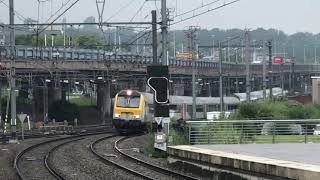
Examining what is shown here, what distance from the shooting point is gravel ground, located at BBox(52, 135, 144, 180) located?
2036 centimetres

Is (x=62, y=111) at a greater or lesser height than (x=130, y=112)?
lesser

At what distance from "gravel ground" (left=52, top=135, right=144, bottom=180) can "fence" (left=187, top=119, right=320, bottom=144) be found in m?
4.12

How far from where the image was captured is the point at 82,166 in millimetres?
23688

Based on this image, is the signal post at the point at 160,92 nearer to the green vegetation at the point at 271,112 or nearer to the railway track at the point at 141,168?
the railway track at the point at 141,168

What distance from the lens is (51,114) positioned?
8744 cm

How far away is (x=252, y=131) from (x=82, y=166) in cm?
772

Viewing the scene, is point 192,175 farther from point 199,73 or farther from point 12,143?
point 199,73

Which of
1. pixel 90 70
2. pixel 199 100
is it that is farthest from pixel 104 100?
pixel 199 100

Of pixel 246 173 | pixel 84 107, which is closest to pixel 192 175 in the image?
pixel 246 173

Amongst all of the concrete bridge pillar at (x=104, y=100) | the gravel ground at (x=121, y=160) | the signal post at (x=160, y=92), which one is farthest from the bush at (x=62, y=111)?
the signal post at (x=160, y=92)

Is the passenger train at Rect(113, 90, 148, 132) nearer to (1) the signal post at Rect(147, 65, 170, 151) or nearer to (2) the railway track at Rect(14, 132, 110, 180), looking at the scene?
(2) the railway track at Rect(14, 132, 110, 180)

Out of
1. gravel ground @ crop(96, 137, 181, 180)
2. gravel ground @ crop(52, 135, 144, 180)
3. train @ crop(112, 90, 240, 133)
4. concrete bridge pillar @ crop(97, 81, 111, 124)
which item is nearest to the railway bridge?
concrete bridge pillar @ crop(97, 81, 111, 124)

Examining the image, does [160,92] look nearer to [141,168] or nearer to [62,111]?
[141,168]

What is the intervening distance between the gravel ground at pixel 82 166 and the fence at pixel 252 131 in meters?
4.12
